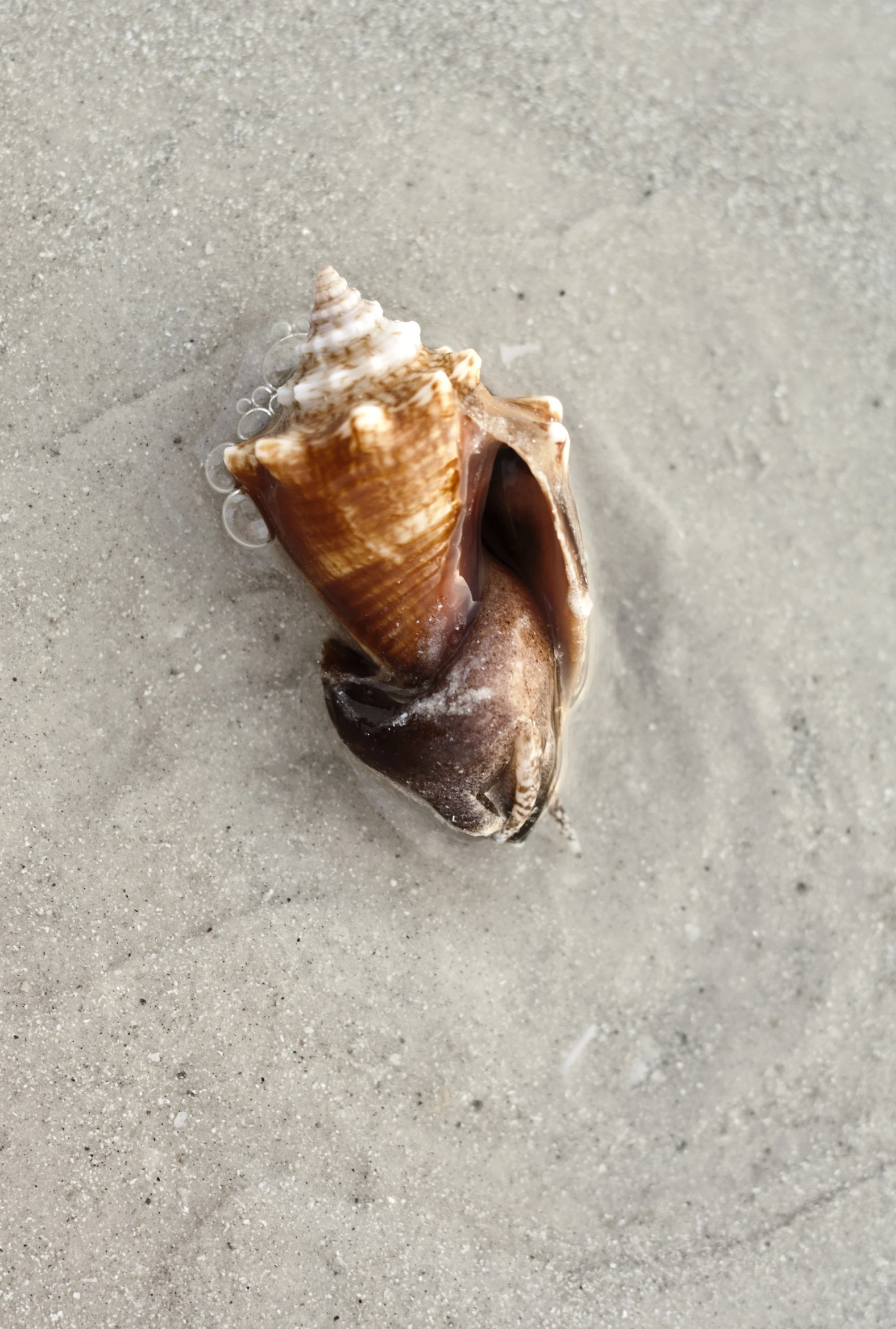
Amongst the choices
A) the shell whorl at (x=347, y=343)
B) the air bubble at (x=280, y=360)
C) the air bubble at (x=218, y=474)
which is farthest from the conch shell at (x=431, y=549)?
the air bubble at (x=280, y=360)

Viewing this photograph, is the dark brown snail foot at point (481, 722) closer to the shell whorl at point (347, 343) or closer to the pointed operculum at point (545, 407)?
the pointed operculum at point (545, 407)

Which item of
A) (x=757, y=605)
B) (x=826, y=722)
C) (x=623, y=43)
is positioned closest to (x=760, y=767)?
(x=826, y=722)

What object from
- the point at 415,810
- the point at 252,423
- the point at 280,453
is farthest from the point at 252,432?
the point at 415,810

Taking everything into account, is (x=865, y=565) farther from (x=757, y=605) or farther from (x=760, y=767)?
(x=760, y=767)

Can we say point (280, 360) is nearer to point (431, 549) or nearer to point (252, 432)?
point (252, 432)

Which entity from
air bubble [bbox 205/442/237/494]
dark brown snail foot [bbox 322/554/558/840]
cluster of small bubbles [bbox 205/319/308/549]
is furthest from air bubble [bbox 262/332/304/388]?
dark brown snail foot [bbox 322/554/558/840]

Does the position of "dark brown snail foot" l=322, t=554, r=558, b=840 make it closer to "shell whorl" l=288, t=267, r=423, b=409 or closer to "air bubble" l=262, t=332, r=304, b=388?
"shell whorl" l=288, t=267, r=423, b=409

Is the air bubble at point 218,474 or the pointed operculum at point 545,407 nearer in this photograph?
the pointed operculum at point 545,407
